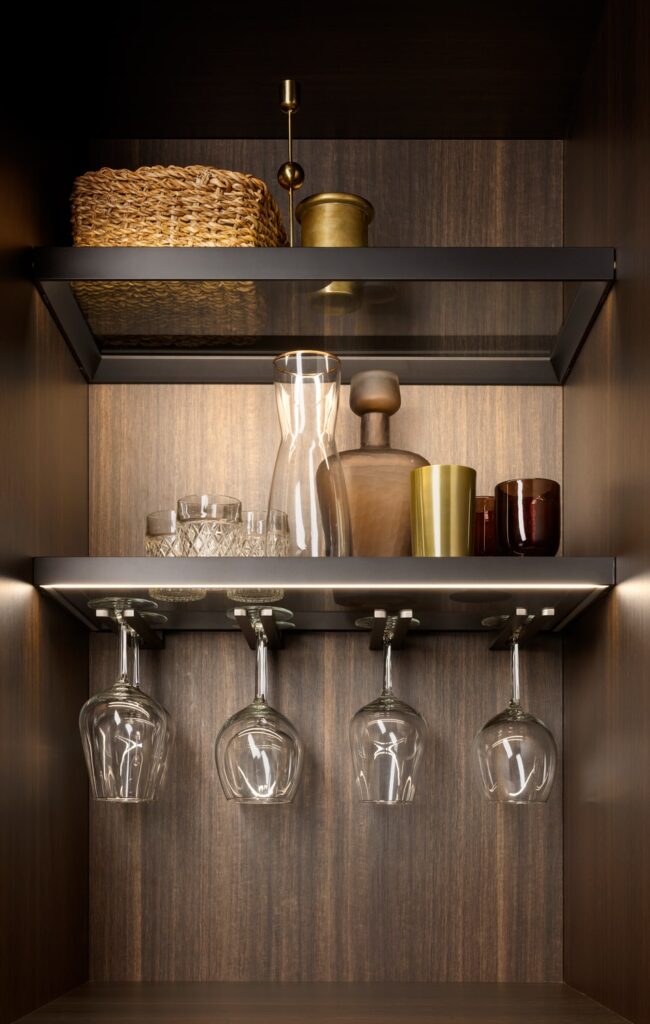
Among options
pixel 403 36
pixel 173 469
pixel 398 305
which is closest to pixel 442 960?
pixel 173 469

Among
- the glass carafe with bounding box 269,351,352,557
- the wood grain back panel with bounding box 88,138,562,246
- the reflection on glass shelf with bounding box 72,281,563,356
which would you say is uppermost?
the wood grain back panel with bounding box 88,138,562,246

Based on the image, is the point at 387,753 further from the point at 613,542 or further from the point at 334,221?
the point at 334,221

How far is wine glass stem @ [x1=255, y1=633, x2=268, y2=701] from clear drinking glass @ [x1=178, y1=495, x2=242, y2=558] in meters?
0.15

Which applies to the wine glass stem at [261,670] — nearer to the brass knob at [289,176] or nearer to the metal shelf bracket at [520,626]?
the metal shelf bracket at [520,626]

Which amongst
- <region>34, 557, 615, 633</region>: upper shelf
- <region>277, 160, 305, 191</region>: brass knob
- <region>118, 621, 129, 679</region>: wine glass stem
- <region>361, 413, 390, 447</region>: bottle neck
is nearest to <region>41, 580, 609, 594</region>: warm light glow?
<region>34, 557, 615, 633</region>: upper shelf

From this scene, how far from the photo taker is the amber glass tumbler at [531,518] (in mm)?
1405

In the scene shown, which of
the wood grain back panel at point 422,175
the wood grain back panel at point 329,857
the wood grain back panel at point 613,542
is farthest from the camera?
the wood grain back panel at point 422,175

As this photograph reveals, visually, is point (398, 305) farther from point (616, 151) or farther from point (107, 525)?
point (107, 525)

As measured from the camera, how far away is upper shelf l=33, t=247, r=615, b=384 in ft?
4.59

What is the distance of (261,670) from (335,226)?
1.92ft

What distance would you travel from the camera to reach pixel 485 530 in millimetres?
1520

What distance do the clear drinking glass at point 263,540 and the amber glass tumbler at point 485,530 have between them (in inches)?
10.7

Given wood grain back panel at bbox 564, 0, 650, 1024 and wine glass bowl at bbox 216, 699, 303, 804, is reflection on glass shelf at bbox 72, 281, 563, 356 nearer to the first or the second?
wood grain back panel at bbox 564, 0, 650, 1024

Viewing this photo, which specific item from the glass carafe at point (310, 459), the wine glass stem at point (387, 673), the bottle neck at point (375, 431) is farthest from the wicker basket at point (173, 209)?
the wine glass stem at point (387, 673)
